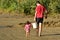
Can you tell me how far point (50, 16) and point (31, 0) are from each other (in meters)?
3.02

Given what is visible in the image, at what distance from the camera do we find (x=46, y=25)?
60.2 ft

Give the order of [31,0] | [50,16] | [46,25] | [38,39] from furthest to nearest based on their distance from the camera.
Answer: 1. [31,0]
2. [50,16]
3. [46,25]
4. [38,39]

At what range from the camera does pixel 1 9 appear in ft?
105

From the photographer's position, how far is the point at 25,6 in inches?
1098

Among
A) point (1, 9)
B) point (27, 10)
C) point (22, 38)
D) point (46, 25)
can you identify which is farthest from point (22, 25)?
point (1, 9)

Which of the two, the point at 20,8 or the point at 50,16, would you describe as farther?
the point at 20,8

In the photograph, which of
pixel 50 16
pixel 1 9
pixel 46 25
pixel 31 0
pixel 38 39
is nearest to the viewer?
pixel 38 39

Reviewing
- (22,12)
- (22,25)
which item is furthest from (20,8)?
(22,25)

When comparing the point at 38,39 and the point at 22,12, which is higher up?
the point at 38,39

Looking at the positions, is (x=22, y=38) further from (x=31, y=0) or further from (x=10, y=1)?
(x=10, y=1)

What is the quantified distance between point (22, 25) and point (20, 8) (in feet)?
31.5

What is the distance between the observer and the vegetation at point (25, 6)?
26.1m

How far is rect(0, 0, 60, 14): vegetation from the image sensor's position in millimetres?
26078

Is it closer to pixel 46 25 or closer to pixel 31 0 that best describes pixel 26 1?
pixel 31 0
